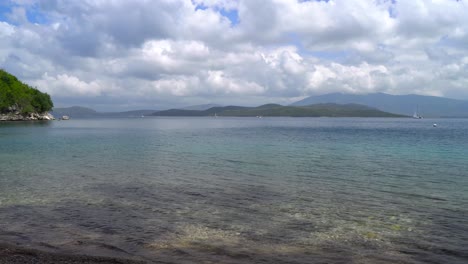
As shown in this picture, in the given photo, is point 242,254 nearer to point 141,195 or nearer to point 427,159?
point 141,195

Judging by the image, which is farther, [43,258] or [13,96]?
[13,96]

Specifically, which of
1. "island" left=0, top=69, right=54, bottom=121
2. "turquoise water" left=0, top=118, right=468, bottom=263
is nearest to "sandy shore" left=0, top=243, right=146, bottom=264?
"turquoise water" left=0, top=118, right=468, bottom=263

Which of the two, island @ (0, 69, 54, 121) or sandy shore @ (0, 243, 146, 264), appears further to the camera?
island @ (0, 69, 54, 121)

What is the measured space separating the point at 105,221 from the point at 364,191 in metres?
18.0

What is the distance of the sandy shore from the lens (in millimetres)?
12742

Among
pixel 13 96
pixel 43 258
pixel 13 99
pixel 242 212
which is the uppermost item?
pixel 13 96

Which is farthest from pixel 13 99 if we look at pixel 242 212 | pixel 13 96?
pixel 242 212

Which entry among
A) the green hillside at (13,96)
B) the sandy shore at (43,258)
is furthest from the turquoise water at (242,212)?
the green hillside at (13,96)

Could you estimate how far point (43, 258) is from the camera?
43.0 ft

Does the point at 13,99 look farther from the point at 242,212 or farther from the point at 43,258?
the point at 43,258

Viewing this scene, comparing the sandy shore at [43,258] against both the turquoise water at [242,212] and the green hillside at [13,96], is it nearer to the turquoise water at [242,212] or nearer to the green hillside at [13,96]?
the turquoise water at [242,212]

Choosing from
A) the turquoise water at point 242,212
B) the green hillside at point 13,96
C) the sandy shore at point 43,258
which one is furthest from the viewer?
the green hillside at point 13,96

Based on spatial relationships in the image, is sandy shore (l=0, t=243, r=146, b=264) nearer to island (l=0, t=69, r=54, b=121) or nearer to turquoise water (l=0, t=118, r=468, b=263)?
turquoise water (l=0, t=118, r=468, b=263)

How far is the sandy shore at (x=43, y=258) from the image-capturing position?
12.7 metres
